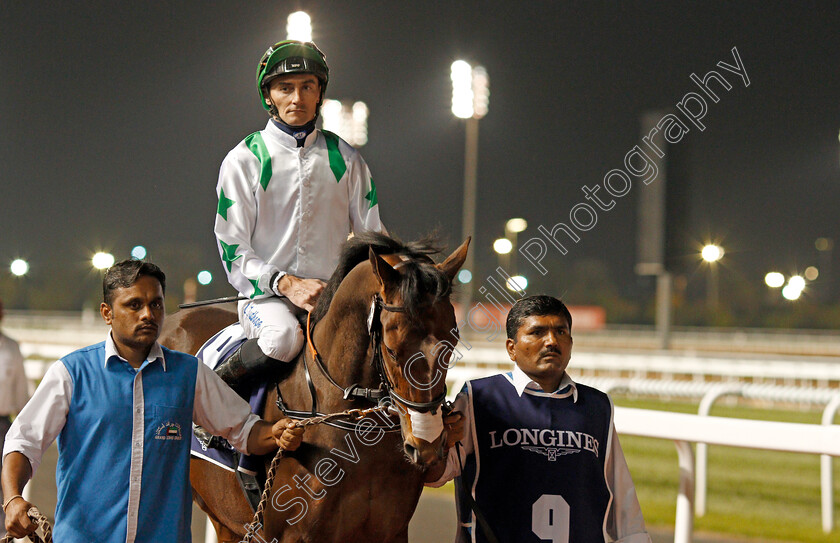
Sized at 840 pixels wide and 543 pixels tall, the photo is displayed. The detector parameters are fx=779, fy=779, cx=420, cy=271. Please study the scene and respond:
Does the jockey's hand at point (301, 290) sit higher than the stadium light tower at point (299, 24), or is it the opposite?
the stadium light tower at point (299, 24)

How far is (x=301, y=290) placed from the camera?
8.80 feet

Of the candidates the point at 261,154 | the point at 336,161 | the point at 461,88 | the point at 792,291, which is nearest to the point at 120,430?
the point at 261,154

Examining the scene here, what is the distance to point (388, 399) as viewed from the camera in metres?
2.28

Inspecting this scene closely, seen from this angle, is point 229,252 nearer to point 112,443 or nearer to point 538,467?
point 112,443

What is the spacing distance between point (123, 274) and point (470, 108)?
45.8 ft

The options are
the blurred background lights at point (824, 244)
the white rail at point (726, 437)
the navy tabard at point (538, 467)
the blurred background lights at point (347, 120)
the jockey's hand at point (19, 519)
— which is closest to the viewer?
the jockey's hand at point (19, 519)

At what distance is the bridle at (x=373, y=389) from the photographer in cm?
203

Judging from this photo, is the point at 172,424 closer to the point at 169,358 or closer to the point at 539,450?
the point at 169,358

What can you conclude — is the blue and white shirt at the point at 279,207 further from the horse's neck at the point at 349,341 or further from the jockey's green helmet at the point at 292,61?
the horse's neck at the point at 349,341

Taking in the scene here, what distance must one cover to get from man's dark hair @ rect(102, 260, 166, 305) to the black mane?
22.0 inches

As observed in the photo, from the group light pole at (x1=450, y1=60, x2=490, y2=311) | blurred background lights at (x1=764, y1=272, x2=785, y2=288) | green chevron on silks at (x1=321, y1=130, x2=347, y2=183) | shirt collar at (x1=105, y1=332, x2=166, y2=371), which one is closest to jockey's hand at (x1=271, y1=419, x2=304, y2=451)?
shirt collar at (x1=105, y1=332, x2=166, y2=371)

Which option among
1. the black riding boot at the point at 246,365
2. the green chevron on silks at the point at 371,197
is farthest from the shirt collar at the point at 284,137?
the black riding boot at the point at 246,365

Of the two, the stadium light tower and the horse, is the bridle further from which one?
the stadium light tower

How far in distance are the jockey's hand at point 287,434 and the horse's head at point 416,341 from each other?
328 millimetres
